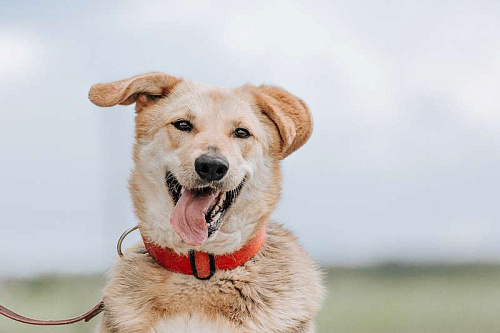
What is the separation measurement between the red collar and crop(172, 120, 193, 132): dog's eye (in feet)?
2.20

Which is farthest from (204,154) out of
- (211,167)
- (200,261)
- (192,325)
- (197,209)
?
(192,325)

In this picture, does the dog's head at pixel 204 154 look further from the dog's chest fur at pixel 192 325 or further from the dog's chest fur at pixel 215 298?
the dog's chest fur at pixel 192 325

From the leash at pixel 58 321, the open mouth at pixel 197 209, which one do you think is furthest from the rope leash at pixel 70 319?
the open mouth at pixel 197 209

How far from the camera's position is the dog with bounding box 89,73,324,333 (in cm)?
407

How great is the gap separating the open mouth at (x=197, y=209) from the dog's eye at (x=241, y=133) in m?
0.29

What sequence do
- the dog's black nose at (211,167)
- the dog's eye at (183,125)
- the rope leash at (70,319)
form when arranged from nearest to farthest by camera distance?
the dog's black nose at (211,167), the dog's eye at (183,125), the rope leash at (70,319)

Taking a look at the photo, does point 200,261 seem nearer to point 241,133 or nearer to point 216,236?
point 216,236

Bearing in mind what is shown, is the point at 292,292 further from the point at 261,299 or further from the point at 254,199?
the point at 254,199

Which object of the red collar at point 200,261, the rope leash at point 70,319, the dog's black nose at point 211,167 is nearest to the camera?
the dog's black nose at point 211,167

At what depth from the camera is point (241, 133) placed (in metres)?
4.36

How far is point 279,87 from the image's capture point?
15.4 feet

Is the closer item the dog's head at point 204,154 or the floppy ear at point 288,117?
the dog's head at point 204,154

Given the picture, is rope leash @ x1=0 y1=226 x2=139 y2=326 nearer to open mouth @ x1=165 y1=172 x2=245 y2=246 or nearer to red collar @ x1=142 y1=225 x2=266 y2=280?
red collar @ x1=142 y1=225 x2=266 y2=280

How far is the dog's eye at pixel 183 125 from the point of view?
14.2ft
